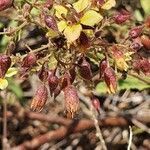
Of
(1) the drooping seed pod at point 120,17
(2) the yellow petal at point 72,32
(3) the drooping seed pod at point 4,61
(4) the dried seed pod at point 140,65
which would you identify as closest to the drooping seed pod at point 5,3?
(3) the drooping seed pod at point 4,61

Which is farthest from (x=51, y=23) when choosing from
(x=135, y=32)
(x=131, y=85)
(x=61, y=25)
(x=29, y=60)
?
(x=131, y=85)

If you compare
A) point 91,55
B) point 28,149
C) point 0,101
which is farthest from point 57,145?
point 91,55

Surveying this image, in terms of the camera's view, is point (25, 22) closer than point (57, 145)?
Yes

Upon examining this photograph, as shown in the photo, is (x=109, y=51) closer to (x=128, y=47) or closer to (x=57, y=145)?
(x=128, y=47)

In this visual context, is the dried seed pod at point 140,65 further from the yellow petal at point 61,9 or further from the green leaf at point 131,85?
the green leaf at point 131,85

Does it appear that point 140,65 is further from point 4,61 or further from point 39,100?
point 4,61

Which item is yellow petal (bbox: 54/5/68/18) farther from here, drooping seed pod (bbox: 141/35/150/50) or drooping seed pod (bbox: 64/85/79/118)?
drooping seed pod (bbox: 141/35/150/50)
